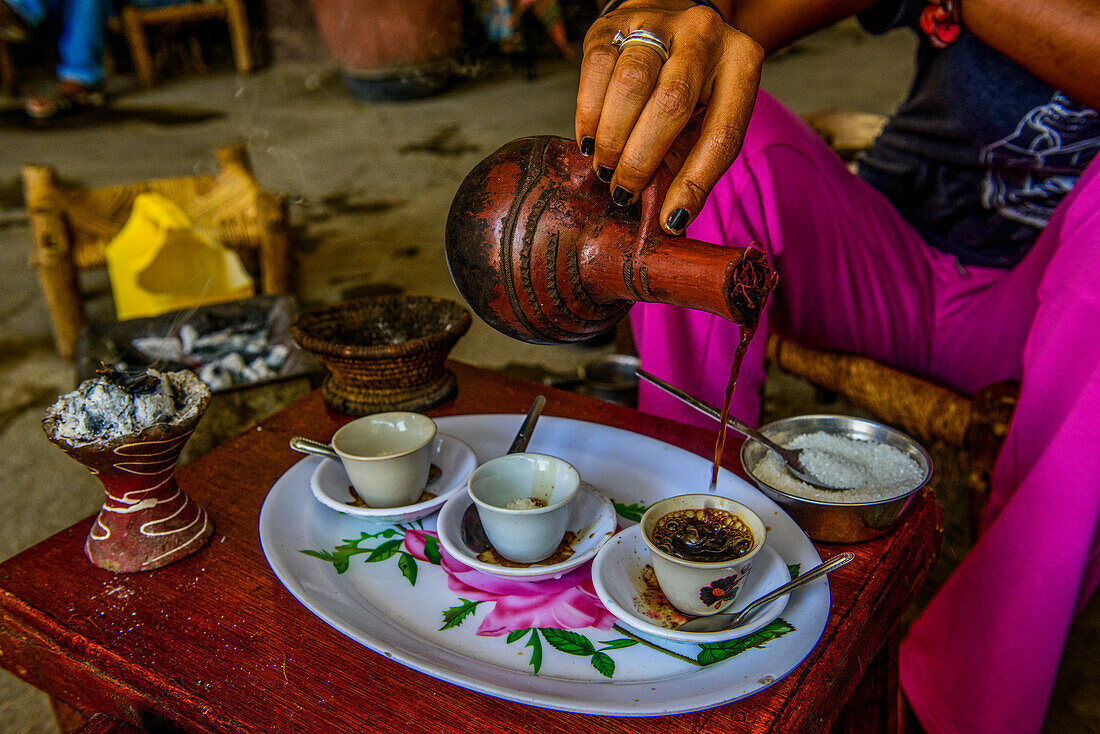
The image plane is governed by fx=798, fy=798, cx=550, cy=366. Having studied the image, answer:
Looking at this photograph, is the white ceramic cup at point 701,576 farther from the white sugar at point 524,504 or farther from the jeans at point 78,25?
the jeans at point 78,25

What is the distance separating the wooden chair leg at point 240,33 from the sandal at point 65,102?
1132 millimetres

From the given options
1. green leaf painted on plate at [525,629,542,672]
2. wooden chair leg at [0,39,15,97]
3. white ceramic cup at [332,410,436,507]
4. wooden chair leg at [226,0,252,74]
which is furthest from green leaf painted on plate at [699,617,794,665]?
wooden chair leg at [0,39,15,97]

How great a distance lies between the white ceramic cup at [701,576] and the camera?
30.3 inches

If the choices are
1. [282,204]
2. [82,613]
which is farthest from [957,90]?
[282,204]

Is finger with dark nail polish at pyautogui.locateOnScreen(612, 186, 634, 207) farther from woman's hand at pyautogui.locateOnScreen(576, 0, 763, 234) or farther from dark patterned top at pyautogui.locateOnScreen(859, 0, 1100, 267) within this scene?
dark patterned top at pyautogui.locateOnScreen(859, 0, 1100, 267)

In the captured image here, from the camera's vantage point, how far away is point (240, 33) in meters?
6.53

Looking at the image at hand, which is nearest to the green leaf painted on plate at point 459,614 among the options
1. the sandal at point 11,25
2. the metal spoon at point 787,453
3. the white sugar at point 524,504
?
the white sugar at point 524,504

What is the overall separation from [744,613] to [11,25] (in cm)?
743

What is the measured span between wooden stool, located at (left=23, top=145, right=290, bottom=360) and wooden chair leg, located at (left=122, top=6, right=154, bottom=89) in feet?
14.9

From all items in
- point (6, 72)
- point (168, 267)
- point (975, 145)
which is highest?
point (975, 145)

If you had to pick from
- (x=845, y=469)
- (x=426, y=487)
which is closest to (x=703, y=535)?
(x=845, y=469)

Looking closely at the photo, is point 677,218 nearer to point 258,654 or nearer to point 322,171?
point 258,654

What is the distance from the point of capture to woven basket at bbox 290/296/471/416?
1.21 meters

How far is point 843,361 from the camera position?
1540 millimetres
